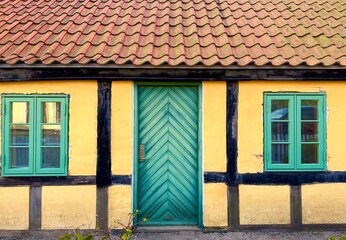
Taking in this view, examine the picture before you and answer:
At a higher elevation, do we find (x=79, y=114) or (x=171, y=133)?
(x=79, y=114)

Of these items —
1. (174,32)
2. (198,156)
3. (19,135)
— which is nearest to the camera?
(19,135)

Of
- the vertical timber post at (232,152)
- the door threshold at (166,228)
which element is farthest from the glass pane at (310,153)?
the door threshold at (166,228)

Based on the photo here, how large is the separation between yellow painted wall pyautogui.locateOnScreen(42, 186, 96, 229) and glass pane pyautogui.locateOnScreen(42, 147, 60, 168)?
37cm

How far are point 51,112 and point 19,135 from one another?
2.07 feet

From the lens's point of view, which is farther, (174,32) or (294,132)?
(174,32)

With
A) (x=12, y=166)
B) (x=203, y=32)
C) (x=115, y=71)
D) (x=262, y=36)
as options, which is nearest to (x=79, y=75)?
(x=115, y=71)

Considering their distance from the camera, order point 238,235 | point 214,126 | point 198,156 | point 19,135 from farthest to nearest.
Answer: point 198,156 < point 214,126 < point 19,135 < point 238,235

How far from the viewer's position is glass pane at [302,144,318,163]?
5.81 meters

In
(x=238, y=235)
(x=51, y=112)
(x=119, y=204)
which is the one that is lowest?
(x=238, y=235)

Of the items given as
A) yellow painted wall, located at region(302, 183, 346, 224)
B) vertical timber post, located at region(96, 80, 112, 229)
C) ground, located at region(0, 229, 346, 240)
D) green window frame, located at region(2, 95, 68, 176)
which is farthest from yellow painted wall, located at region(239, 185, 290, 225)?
green window frame, located at region(2, 95, 68, 176)

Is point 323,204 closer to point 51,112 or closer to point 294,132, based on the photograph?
point 294,132

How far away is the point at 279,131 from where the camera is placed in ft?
19.1

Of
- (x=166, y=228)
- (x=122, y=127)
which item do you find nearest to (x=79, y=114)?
(x=122, y=127)

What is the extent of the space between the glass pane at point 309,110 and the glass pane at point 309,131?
0.33 ft
